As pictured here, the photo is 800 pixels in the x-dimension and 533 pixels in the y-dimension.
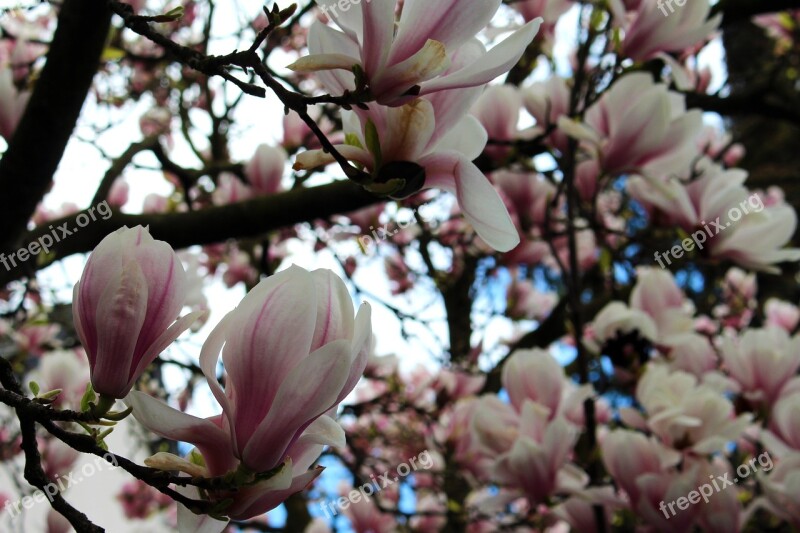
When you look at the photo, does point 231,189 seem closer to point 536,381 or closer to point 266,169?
point 266,169

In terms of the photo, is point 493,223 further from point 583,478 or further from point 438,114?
point 583,478

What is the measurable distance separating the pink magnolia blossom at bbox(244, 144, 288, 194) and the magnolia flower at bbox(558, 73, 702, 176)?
0.88 m

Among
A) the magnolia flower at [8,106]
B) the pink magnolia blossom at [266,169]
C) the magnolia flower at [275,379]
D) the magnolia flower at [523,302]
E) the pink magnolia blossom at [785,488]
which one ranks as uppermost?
the pink magnolia blossom at [266,169]

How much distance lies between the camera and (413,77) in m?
0.58

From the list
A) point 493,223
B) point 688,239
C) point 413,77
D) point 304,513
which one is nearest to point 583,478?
point 688,239

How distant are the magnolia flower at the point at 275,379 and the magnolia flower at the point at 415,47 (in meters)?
0.17

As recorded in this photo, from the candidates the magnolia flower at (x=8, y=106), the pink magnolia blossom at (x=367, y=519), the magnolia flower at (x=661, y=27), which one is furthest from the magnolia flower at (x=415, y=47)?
the pink magnolia blossom at (x=367, y=519)

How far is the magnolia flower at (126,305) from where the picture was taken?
22.5 inches

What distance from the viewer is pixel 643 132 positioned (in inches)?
53.9

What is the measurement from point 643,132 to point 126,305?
108cm

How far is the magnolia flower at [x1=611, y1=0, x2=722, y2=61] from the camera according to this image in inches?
53.2

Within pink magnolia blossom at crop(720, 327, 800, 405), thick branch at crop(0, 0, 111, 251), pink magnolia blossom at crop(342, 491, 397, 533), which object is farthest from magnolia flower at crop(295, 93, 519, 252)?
pink magnolia blossom at crop(342, 491, 397, 533)

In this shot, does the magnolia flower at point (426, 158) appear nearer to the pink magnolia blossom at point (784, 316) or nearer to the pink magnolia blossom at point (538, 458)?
the pink magnolia blossom at point (538, 458)

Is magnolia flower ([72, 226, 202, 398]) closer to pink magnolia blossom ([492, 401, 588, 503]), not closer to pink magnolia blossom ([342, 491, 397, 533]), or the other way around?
pink magnolia blossom ([492, 401, 588, 503])
